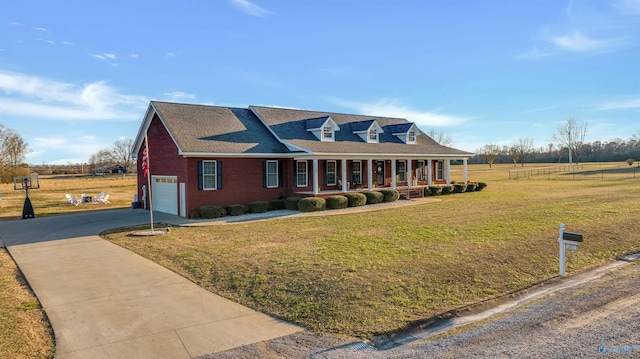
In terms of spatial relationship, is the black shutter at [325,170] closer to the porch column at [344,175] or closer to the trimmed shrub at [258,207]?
the porch column at [344,175]

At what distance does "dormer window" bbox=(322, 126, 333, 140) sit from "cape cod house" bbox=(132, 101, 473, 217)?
0.07 m

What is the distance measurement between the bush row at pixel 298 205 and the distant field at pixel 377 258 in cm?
264

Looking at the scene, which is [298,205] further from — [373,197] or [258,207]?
[373,197]

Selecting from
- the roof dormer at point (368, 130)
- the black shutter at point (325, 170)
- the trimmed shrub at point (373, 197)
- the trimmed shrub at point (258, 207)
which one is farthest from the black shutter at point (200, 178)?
the roof dormer at point (368, 130)

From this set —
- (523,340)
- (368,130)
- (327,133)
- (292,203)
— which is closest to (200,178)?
(292,203)

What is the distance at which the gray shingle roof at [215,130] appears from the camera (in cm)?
2106

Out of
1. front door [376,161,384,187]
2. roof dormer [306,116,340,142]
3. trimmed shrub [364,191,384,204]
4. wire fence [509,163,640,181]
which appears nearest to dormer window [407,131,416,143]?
front door [376,161,384,187]

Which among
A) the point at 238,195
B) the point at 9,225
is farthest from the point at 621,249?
the point at 9,225

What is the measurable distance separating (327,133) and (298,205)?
24.0ft

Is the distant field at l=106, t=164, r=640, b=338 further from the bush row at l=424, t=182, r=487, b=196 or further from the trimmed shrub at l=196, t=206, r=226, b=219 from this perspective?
the bush row at l=424, t=182, r=487, b=196

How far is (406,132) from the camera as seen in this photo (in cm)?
3241

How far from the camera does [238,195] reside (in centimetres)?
2208

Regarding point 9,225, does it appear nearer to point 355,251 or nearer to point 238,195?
point 238,195

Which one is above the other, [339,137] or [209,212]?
[339,137]
